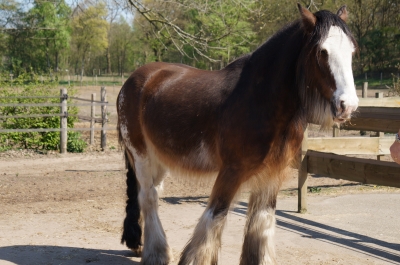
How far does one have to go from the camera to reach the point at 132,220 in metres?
5.77

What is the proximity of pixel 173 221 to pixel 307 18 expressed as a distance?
4.25 metres

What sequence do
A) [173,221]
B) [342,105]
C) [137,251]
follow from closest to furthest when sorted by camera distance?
[342,105], [137,251], [173,221]

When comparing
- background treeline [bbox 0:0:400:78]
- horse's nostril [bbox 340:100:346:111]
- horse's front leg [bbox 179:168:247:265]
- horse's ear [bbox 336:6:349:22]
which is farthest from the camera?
background treeline [bbox 0:0:400:78]

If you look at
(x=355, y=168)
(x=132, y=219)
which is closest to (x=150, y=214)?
(x=132, y=219)

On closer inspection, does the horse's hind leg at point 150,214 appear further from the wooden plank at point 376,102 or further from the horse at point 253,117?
the wooden plank at point 376,102

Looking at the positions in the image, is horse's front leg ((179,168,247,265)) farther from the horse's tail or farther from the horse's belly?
the horse's tail

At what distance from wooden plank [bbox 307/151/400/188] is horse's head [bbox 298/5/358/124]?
301cm

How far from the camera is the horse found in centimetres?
374

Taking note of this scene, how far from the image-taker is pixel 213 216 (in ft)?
14.5

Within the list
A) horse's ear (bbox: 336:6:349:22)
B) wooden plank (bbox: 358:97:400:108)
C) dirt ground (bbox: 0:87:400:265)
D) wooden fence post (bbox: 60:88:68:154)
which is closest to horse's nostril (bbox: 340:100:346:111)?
horse's ear (bbox: 336:6:349:22)

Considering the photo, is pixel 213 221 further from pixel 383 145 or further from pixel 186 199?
pixel 383 145

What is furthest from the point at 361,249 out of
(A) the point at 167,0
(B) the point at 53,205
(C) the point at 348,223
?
(A) the point at 167,0

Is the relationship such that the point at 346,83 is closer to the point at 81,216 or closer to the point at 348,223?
the point at 348,223

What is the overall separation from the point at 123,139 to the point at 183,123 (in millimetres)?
1322
